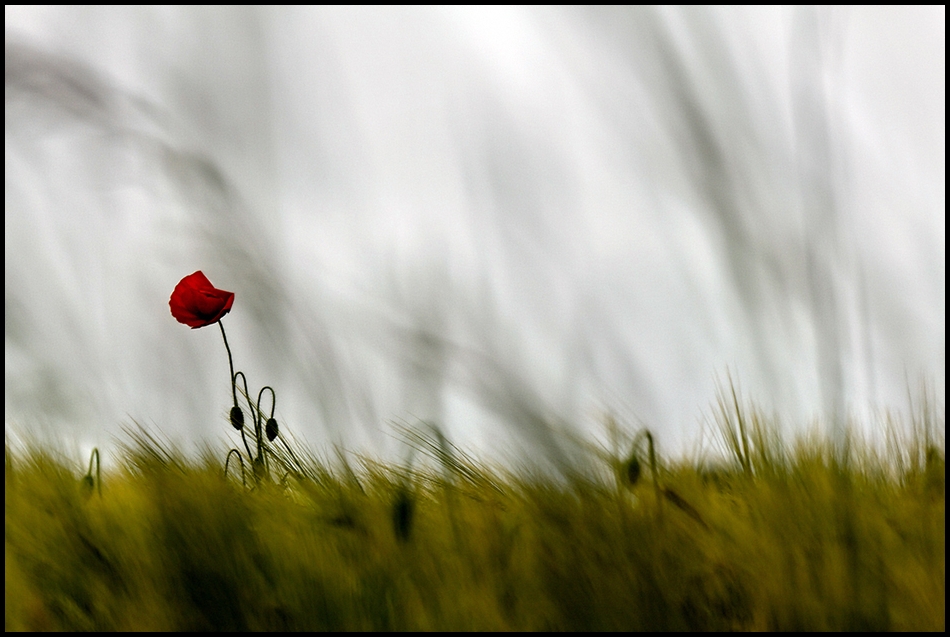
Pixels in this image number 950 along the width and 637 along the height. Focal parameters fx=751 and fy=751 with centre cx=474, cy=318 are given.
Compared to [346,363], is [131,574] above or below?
below

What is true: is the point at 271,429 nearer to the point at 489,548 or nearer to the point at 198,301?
the point at 198,301

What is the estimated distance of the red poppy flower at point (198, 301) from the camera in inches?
21.8

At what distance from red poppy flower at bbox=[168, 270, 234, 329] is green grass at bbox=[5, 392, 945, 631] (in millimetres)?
115

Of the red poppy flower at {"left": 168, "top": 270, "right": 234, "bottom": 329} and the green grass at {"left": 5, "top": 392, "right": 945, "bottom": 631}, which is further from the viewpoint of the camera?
the red poppy flower at {"left": 168, "top": 270, "right": 234, "bottom": 329}

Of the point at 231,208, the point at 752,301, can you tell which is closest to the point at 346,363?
the point at 231,208

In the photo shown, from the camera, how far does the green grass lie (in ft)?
1.40

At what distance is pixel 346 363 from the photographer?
1.44ft

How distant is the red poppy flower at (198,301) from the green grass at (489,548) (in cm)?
12

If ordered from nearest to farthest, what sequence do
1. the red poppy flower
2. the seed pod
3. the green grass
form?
the green grass < the red poppy flower < the seed pod

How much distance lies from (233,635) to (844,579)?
0.35 meters

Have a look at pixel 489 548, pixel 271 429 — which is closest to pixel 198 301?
pixel 271 429

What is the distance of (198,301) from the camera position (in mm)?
594

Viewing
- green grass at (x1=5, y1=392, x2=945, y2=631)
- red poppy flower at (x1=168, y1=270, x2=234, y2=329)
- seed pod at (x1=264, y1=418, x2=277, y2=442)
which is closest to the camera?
green grass at (x1=5, y1=392, x2=945, y2=631)

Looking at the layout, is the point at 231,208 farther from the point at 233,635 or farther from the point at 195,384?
the point at 233,635
